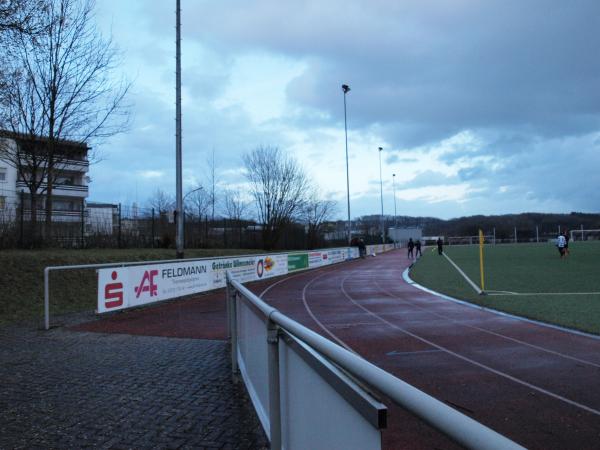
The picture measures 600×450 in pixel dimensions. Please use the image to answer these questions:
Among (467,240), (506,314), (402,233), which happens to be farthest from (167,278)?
(467,240)

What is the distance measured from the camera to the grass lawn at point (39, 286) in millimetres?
12516

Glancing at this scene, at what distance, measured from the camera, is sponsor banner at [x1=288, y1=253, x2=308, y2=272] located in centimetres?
2836

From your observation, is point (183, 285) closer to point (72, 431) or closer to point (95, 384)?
point (95, 384)

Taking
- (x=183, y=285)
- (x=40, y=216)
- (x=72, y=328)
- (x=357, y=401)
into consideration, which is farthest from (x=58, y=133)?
(x=357, y=401)

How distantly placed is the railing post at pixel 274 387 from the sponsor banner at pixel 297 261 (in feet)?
81.2

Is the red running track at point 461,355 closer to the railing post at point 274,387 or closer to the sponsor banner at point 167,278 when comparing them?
the sponsor banner at point 167,278

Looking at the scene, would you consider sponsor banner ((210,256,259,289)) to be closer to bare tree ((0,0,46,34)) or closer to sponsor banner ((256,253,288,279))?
sponsor banner ((256,253,288,279))

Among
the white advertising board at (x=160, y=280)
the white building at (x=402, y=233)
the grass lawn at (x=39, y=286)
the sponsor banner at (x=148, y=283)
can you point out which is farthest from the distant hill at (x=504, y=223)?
the grass lawn at (x=39, y=286)

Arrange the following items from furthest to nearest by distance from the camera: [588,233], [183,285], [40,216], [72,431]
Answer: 1. [588,233]
2. [40,216]
3. [183,285]
4. [72,431]

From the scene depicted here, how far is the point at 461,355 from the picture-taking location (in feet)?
24.9

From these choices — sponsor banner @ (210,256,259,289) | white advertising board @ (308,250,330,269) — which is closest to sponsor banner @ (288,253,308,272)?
white advertising board @ (308,250,330,269)

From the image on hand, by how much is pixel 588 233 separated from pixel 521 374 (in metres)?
116

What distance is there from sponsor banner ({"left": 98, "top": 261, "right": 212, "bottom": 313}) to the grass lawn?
165cm

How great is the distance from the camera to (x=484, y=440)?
1.18 m
